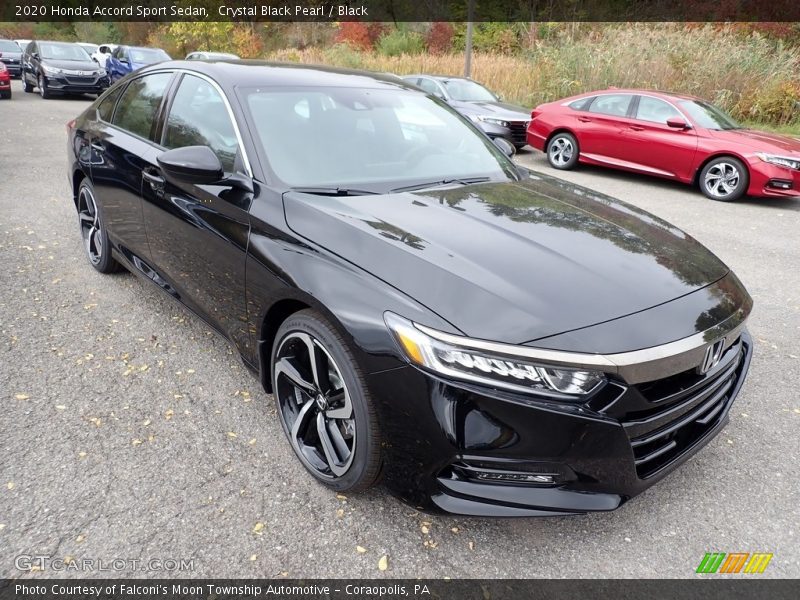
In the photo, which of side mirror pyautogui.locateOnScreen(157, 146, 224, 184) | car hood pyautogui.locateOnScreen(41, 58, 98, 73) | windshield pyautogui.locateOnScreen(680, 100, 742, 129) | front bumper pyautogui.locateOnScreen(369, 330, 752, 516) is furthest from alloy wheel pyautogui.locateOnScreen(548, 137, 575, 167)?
car hood pyautogui.locateOnScreen(41, 58, 98, 73)

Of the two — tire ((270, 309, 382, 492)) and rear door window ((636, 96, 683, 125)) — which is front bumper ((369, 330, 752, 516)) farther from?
rear door window ((636, 96, 683, 125))

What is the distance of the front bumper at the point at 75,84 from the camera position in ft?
53.7

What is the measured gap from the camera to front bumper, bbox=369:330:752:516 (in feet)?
6.16

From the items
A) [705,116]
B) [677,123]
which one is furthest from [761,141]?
[677,123]

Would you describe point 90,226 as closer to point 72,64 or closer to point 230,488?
point 230,488

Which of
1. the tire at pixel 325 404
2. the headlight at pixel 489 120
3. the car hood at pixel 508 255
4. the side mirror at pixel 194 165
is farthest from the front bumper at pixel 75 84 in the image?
the tire at pixel 325 404

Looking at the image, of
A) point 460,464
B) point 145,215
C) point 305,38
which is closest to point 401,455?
point 460,464

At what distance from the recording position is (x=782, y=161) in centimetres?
792

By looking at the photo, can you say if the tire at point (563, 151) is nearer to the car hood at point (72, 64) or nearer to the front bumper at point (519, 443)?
the front bumper at point (519, 443)

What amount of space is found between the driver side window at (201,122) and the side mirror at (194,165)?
0.14 metres

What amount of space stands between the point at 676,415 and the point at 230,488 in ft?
5.94

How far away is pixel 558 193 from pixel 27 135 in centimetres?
1134

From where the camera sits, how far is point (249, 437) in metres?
2.81

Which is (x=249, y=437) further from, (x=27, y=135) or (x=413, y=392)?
(x=27, y=135)
